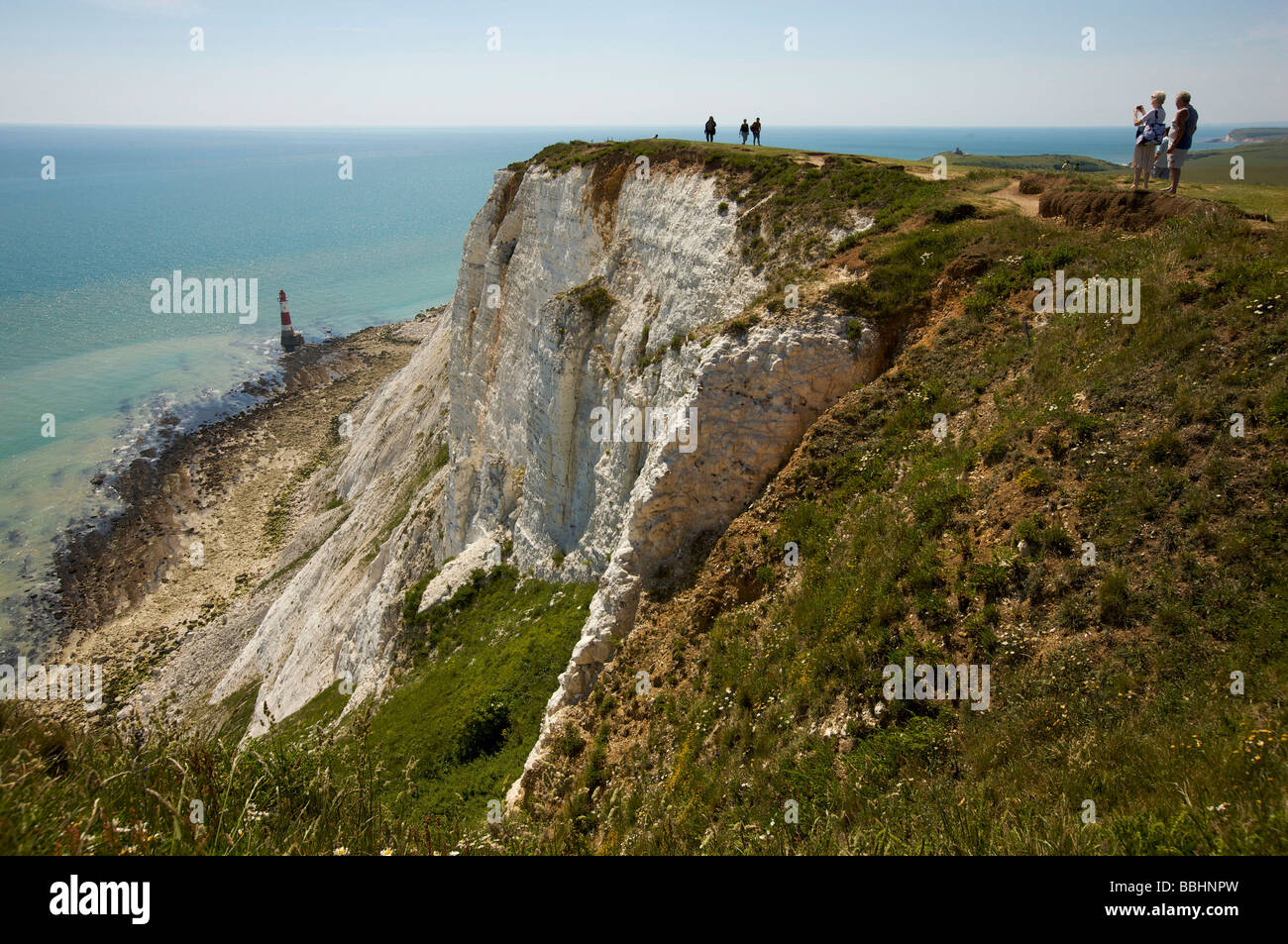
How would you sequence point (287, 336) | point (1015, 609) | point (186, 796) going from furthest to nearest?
point (287, 336) < point (1015, 609) < point (186, 796)

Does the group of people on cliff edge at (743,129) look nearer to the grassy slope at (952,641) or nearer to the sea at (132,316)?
the grassy slope at (952,641)

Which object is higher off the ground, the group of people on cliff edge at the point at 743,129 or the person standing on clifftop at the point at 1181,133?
the group of people on cliff edge at the point at 743,129

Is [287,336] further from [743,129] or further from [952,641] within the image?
[952,641]

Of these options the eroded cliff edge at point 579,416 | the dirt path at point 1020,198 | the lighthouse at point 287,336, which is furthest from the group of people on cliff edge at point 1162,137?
the lighthouse at point 287,336

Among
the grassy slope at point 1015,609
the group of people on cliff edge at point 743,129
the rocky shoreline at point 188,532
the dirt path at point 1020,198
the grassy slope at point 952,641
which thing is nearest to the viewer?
the grassy slope at point 952,641

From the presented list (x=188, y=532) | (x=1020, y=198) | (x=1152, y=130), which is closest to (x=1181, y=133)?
(x=1152, y=130)

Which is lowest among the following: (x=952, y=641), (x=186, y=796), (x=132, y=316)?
(x=186, y=796)

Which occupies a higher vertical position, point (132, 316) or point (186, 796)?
point (132, 316)

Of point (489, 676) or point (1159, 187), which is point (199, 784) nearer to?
point (489, 676)
